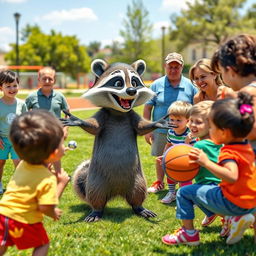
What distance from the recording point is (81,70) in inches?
1876

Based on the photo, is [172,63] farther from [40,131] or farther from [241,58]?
[40,131]

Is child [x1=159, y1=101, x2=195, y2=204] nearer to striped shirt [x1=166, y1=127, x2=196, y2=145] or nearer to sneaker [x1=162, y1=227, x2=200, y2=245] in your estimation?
striped shirt [x1=166, y1=127, x2=196, y2=145]

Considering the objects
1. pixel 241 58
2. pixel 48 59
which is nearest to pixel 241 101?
pixel 241 58

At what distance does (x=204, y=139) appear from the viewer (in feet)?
12.1

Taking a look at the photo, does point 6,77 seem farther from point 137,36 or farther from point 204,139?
point 137,36

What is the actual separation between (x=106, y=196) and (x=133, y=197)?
316 mm

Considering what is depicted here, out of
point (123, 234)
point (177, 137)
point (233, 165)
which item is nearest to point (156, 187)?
point (177, 137)

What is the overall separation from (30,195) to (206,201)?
58.5 inches

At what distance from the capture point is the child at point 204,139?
348cm

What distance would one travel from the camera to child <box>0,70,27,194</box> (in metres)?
5.11

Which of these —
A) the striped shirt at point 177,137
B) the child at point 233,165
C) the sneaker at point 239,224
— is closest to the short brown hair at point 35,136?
the child at point 233,165

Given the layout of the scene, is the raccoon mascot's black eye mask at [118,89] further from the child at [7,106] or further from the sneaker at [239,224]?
the sneaker at [239,224]

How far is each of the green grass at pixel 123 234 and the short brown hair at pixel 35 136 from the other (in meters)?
1.18

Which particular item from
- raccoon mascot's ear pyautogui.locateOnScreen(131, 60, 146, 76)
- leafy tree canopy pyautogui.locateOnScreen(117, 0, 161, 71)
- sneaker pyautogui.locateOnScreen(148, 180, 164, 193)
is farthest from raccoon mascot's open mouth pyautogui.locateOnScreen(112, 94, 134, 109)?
leafy tree canopy pyautogui.locateOnScreen(117, 0, 161, 71)
